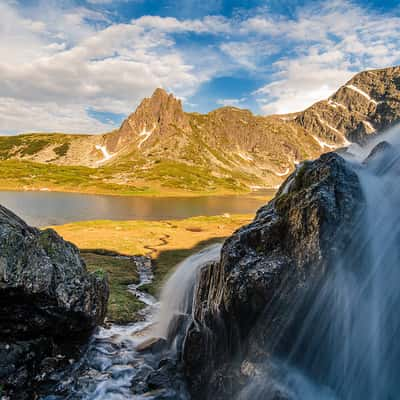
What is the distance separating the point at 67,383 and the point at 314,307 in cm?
1146

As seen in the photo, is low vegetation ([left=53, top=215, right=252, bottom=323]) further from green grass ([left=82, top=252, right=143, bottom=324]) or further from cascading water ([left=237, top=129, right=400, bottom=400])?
cascading water ([left=237, top=129, right=400, bottom=400])

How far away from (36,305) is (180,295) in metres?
8.37

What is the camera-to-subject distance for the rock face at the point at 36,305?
11.7 meters

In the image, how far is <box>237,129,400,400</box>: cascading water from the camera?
920 cm

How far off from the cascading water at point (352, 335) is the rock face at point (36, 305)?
8901 millimetres

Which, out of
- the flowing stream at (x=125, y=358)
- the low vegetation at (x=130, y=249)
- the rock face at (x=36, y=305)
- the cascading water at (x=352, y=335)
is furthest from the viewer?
the low vegetation at (x=130, y=249)

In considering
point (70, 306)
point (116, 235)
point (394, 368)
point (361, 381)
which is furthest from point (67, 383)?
point (116, 235)

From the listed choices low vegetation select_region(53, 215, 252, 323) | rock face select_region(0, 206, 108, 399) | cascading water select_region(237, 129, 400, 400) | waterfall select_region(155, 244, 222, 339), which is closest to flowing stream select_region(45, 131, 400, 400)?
cascading water select_region(237, 129, 400, 400)

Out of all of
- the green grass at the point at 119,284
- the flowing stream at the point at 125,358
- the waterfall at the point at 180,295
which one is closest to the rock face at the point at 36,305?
the flowing stream at the point at 125,358

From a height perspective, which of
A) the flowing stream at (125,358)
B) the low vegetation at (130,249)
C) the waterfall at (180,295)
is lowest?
the low vegetation at (130,249)

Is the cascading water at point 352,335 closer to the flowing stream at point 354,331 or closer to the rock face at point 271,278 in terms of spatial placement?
the flowing stream at point 354,331

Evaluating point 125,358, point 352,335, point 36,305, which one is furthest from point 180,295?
point 352,335

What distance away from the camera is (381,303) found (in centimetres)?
974

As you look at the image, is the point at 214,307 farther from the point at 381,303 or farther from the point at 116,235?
the point at 116,235
